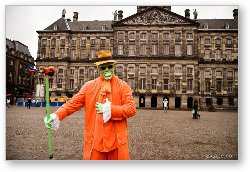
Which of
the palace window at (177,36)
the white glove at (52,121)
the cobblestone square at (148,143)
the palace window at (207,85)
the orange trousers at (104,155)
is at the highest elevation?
the palace window at (177,36)

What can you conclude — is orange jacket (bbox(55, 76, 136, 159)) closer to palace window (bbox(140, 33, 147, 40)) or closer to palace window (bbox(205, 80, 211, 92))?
palace window (bbox(205, 80, 211, 92))

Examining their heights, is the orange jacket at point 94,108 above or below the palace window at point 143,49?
below

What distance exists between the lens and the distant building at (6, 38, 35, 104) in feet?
20.1

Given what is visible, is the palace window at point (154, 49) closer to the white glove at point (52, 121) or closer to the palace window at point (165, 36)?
the palace window at point (165, 36)

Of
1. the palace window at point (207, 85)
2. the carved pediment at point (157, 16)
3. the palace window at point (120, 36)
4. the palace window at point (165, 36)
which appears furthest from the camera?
the palace window at point (120, 36)

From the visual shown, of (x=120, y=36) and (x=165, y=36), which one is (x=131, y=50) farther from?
(x=165, y=36)

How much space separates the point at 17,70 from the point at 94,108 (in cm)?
324

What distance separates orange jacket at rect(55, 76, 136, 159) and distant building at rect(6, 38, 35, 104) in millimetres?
2506

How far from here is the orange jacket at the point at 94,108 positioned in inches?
149

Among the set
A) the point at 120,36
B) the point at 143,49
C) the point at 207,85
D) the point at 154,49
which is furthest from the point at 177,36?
the point at 207,85

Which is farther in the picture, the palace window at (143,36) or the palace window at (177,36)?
the palace window at (177,36)

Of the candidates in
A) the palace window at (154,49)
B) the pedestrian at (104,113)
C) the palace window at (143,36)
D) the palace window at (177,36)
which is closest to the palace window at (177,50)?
the palace window at (177,36)

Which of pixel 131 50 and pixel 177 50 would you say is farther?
pixel 177 50

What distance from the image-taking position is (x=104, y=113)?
373 cm
